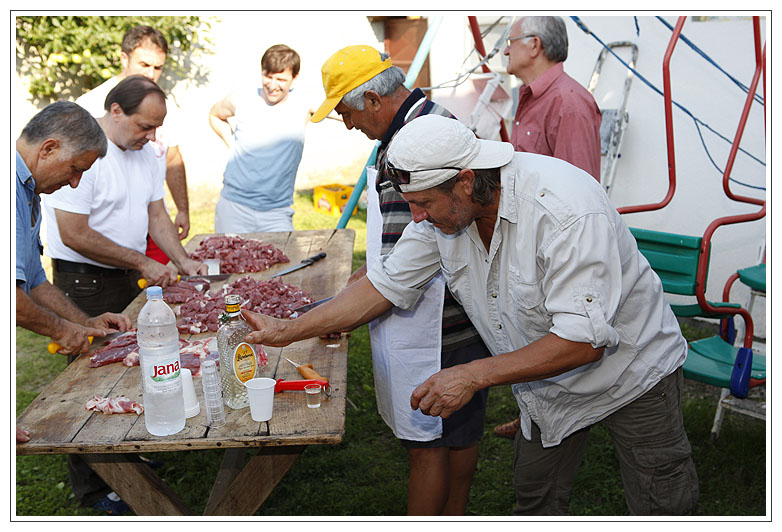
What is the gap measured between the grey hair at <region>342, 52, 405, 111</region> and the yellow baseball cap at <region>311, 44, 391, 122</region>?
0.05 feet

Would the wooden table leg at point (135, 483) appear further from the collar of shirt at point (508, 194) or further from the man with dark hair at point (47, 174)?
the collar of shirt at point (508, 194)

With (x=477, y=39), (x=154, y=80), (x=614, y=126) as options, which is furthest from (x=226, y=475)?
(x=614, y=126)

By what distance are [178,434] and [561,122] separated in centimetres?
300

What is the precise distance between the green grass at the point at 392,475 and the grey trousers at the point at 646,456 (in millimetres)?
1193

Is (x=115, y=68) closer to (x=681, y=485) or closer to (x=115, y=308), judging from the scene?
(x=115, y=308)

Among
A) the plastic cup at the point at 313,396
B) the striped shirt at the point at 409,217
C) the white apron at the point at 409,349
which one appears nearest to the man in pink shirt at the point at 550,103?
the striped shirt at the point at 409,217

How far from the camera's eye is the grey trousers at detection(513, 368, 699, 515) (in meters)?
2.67

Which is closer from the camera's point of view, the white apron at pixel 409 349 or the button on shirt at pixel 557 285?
the button on shirt at pixel 557 285

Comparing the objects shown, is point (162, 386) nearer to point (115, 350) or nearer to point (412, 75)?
point (115, 350)

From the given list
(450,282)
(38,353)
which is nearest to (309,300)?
(450,282)

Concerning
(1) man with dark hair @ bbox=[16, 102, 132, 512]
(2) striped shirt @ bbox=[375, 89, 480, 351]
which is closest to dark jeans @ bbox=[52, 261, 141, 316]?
(1) man with dark hair @ bbox=[16, 102, 132, 512]

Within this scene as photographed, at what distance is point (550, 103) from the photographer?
436cm

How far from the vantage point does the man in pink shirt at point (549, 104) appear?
167 inches

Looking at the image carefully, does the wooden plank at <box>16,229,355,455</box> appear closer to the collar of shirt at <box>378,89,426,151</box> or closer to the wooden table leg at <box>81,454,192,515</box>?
the wooden table leg at <box>81,454,192,515</box>
